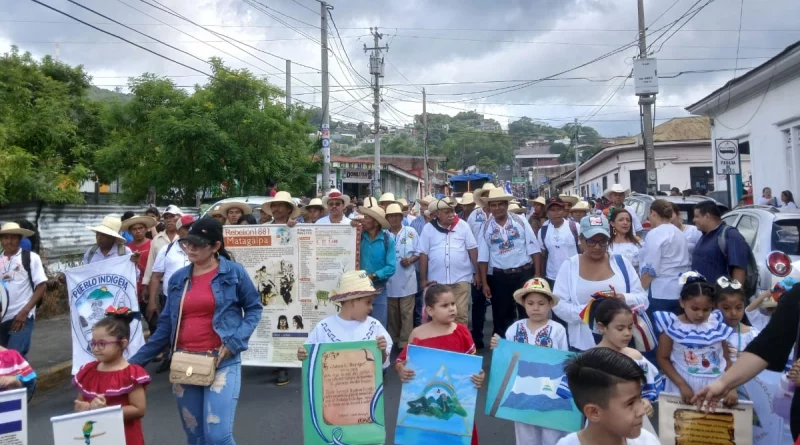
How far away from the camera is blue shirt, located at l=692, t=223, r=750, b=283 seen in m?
6.70

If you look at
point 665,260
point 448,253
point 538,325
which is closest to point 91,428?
point 538,325

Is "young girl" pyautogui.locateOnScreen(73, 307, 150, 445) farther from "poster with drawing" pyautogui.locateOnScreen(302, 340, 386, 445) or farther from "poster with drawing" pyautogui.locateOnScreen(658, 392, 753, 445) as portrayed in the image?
"poster with drawing" pyautogui.locateOnScreen(658, 392, 753, 445)

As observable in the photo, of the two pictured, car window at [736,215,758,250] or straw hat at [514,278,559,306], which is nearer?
straw hat at [514,278,559,306]

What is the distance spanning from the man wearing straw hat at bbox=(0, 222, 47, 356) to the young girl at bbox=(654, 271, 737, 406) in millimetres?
5778

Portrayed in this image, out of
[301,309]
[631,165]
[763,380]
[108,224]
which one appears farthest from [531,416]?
[631,165]

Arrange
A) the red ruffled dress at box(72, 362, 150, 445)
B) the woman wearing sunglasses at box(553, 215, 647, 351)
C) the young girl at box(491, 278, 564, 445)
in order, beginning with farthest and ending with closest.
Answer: the woman wearing sunglasses at box(553, 215, 647, 351)
the young girl at box(491, 278, 564, 445)
the red ruffled dress at box(72, 362, 150, 445)

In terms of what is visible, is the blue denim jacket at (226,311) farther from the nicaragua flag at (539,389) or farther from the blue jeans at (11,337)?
the blue jeans at (11,337)

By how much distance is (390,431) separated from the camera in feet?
19.2

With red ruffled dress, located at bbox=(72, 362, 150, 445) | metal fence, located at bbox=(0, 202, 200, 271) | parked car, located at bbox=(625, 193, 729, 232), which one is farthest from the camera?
parked car, located at bbox=(625, 193, 729, 232)

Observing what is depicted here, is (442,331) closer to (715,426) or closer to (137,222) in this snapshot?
(715,426)

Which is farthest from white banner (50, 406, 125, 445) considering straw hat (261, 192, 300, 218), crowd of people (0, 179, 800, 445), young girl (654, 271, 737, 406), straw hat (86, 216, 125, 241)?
straw hat (261, 192, 300, 218)

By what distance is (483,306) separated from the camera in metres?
8.58

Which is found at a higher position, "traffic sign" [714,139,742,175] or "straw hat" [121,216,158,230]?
"traffic sign" [714,139,742,175]

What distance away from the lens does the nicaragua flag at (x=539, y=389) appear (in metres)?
4.13
